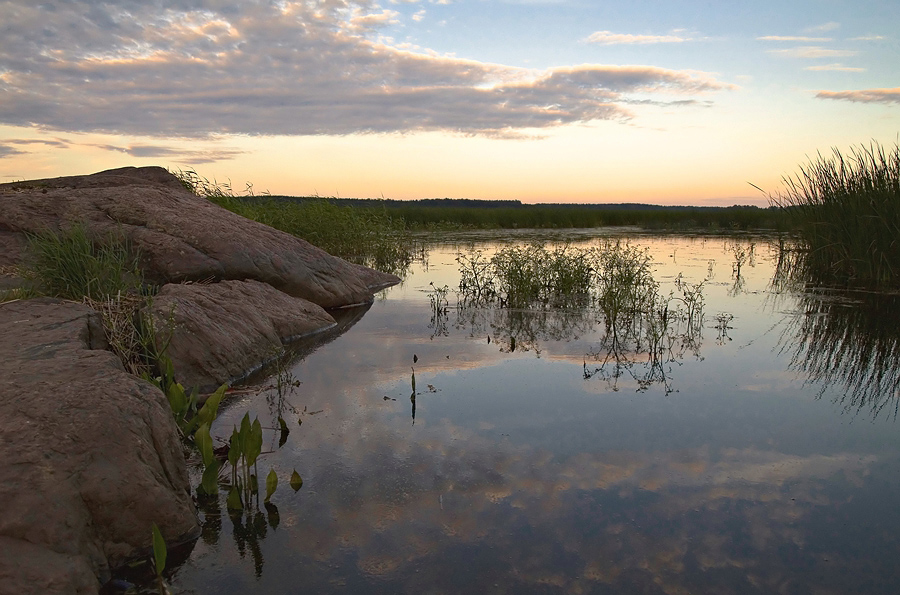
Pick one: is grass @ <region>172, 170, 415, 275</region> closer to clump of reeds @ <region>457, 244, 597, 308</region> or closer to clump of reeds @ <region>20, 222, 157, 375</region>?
clump of reeds @ <region>457, 244, 597, 308</region>

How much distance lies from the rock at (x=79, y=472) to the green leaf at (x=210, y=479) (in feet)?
0.30

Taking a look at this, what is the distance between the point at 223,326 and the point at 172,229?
78.8 inches

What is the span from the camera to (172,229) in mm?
7328

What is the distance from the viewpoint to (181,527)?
3.04 meters

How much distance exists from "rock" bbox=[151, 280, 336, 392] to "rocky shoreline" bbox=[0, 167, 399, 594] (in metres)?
0.01

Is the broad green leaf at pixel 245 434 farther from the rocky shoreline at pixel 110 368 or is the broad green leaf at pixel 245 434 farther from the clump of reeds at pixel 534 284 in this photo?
the clump of reeds at pixel 534 284

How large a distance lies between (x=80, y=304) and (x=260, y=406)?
155 centimetres

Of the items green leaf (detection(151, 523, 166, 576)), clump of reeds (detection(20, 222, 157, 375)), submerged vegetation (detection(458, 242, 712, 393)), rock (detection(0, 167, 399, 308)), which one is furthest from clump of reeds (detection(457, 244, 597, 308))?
green leaf (detection(151, 523, 166, 576))

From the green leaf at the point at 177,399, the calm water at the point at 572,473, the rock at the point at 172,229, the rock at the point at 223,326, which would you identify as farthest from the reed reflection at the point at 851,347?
the rock at the point at 172,229

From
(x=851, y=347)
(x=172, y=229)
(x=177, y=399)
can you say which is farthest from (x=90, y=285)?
(x=851, y=347)

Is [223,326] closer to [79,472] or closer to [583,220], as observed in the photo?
[79,472]

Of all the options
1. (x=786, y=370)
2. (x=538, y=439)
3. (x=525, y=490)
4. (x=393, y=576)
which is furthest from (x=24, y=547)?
(x=786, y=370)

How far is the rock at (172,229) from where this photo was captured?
696cm

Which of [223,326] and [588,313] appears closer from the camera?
[223,326]
